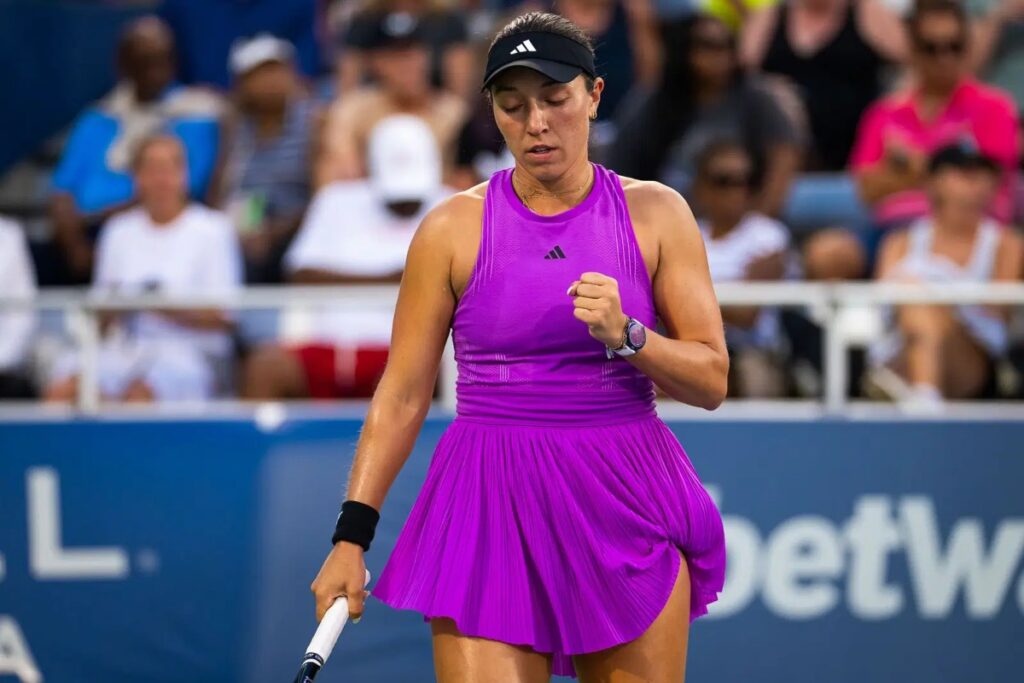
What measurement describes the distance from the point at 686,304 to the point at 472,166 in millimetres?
4671

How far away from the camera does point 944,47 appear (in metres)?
7.82

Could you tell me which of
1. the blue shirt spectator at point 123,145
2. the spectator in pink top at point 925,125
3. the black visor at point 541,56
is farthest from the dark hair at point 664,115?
the black visor at point 541,56

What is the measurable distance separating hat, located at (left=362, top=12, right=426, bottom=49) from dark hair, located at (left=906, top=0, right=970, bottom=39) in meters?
2.51

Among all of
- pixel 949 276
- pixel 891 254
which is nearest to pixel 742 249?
pixel 891 254

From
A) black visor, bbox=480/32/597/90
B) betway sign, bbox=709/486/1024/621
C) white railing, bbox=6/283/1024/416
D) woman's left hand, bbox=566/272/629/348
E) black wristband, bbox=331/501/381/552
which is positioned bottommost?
betway sign, bbox=709/486/1024/621

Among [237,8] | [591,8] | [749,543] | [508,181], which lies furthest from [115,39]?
[508,181]

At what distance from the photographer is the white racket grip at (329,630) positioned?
3.33m

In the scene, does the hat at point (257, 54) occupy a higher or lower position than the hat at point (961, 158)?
higher

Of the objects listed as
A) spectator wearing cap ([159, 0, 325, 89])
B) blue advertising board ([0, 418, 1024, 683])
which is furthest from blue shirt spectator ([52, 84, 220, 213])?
blue advertising board ([0, 418, 1024, 683])

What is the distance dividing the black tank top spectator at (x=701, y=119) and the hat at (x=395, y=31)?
118 centimetres

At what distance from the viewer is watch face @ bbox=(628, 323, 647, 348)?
3280 millimetres

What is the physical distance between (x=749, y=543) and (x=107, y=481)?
2586mm

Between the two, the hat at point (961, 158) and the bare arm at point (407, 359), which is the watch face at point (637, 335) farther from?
the hat at point (961, 158)

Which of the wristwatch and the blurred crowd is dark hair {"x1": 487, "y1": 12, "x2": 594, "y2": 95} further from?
the blurred crowd
